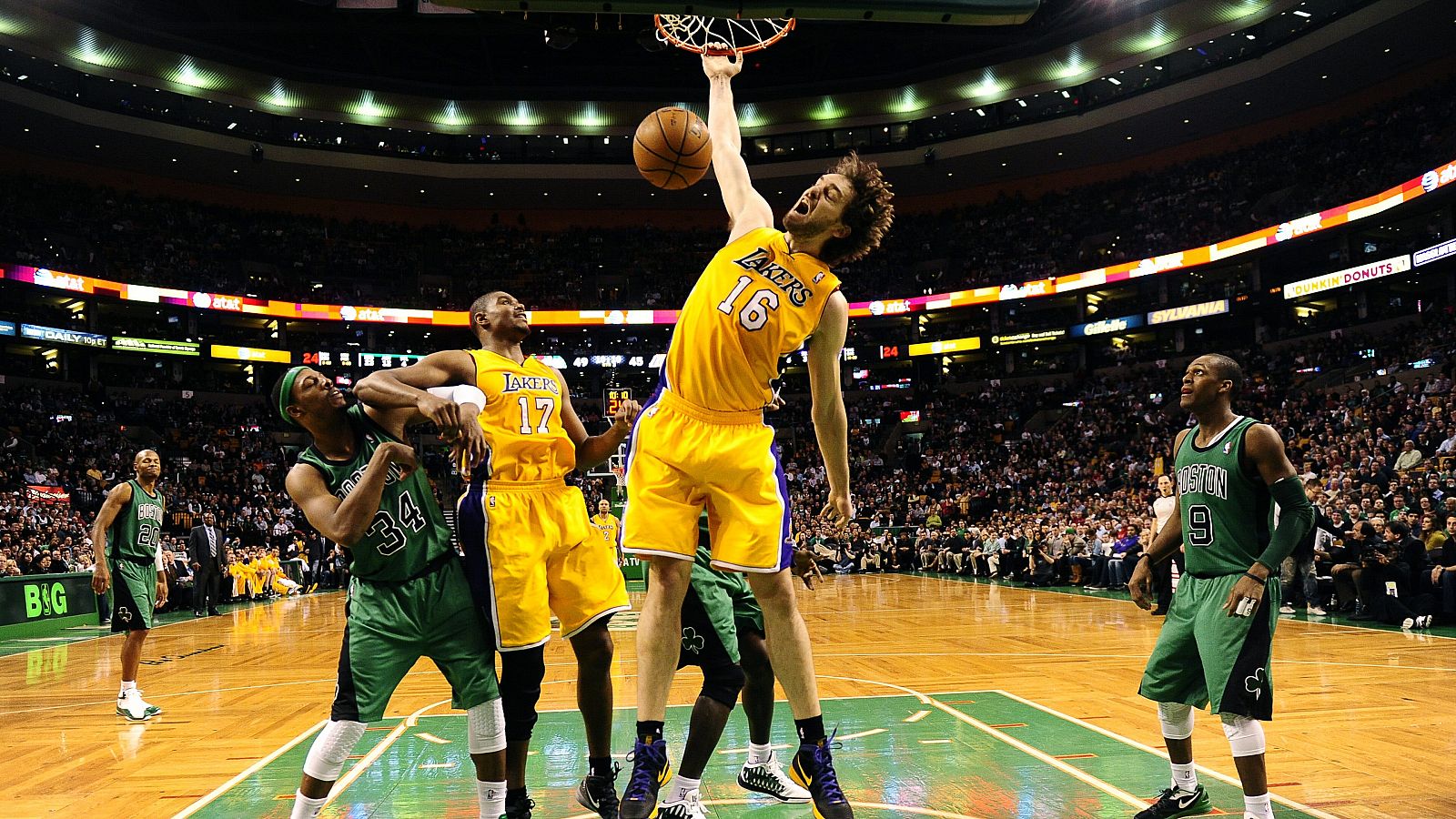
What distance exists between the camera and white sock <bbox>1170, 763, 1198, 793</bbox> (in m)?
3.98

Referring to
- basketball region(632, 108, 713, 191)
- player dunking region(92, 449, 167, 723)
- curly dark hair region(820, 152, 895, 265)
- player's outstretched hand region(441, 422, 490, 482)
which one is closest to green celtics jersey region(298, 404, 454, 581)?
player's outstretched hand region(441, 422, 490, 482)

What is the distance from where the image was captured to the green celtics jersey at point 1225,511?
3.99 metres

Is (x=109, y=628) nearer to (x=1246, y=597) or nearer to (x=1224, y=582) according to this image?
(x=1224, y=582)

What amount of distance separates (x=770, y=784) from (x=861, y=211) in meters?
2.50

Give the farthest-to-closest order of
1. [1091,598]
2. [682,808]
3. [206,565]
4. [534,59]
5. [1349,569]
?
1. [534,59]
2. [206,565]
3. [1091,598]
4. [1349,569]
5. [682,808]

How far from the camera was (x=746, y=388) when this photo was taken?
3.63 m

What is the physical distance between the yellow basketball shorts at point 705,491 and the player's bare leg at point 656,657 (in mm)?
85

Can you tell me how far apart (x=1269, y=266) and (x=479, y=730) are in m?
35.0

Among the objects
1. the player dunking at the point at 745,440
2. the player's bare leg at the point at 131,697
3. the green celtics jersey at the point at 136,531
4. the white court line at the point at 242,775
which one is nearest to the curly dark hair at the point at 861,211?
the player dunking at the point at 745,440

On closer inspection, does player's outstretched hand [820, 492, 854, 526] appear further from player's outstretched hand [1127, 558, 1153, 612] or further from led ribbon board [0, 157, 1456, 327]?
led ribbon board [0, 157, 1456, 327]

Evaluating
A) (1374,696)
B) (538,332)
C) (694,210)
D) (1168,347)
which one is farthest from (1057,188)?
(1374,696)

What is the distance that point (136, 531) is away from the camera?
7.70 m

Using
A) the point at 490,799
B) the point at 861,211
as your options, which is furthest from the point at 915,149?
the point at 490,799

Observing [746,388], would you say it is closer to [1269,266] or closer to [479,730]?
[479,730]
